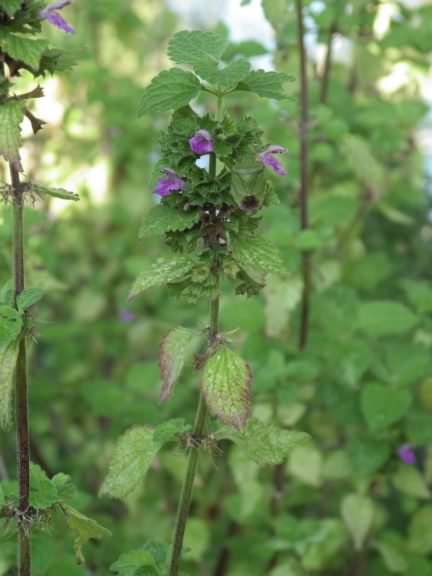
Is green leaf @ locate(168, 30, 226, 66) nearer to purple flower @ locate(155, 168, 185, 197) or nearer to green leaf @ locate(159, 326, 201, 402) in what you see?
purple flower @ locate(155, 168, 185, 197)

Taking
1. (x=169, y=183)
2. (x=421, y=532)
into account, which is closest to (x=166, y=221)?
(x=169, y=183)

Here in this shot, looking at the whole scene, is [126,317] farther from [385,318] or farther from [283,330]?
[385,318]

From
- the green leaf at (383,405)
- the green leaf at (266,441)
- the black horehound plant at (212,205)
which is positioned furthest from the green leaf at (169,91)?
the green leaf at (383,405)

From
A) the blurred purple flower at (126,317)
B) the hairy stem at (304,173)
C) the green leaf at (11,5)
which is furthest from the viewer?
the blurred purple flower at (126,317)

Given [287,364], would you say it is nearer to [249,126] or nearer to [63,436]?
[249,126]

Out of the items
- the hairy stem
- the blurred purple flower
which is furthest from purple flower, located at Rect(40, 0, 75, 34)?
the blurred purple flower

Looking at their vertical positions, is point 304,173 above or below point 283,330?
above

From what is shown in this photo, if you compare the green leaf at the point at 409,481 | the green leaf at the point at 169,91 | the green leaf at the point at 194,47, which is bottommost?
the green leaf at the point at 409,481

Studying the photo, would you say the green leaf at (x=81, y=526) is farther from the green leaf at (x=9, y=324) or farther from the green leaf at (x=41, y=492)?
the green leaf at (x=9, y=324)
